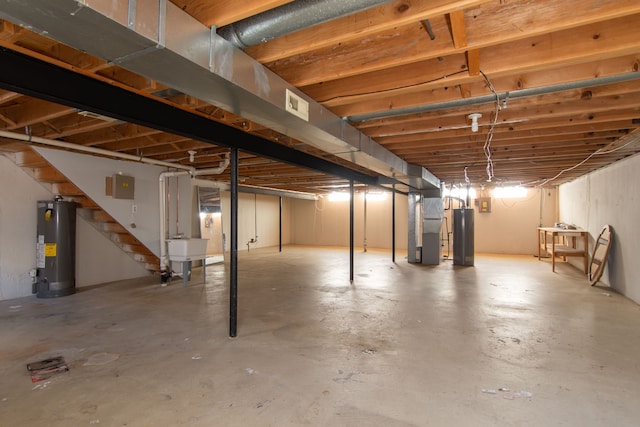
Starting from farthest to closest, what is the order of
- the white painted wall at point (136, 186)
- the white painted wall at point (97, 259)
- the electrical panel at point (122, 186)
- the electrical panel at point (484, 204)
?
the electrical panel at point (484, 204)
the white painted wall at point (97, 259)
the electrical panel at point (122, 186)
the white painted wall at point (136, 186)

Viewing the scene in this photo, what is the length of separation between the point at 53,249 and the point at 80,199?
2.69 ft

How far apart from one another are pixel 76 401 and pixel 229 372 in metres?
0.88

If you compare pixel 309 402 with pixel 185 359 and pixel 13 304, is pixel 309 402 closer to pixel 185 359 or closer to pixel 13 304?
pixel 185 359

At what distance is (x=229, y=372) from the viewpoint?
230cm

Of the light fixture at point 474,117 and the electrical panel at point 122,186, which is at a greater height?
the light fixture at point 474,117

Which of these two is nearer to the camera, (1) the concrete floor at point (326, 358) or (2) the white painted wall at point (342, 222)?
(1) the concrete floor at point (326, 358)

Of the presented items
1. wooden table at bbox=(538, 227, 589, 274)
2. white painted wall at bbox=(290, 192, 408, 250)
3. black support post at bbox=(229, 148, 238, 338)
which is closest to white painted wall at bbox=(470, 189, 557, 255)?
wooden table at bbox=(538, 227, 589, 274)

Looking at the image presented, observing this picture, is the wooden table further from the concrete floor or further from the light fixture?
the light fixture

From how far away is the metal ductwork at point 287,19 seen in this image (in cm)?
131

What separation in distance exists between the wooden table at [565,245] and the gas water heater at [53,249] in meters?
7.80

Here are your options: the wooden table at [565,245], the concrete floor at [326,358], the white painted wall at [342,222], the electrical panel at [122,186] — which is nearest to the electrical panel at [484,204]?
the wooden table at [565,245]

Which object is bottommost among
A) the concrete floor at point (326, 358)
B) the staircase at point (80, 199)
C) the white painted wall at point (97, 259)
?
the concrete floor at point (326, 358)

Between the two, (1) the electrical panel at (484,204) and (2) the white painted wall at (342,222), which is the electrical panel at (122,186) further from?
(1) the electrical panel at (484,204)

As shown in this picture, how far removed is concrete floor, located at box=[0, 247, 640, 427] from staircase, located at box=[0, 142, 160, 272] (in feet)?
3.16
